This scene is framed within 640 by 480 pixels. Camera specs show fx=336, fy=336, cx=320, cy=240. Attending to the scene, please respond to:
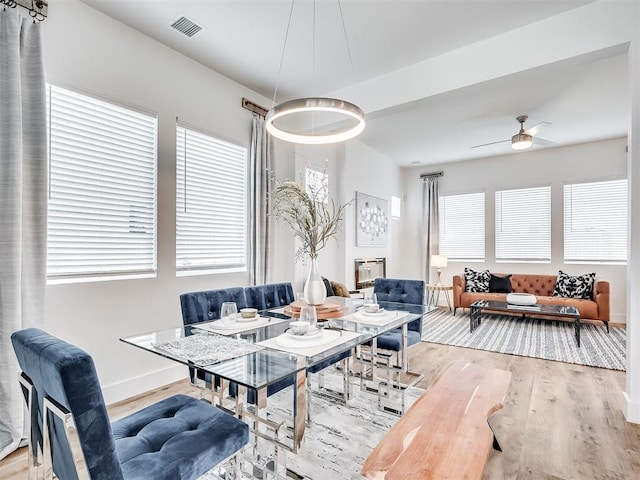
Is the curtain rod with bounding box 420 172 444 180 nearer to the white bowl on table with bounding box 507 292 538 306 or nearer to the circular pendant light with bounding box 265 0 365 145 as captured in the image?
the white bowl on table with bounding box 507 292 538 306

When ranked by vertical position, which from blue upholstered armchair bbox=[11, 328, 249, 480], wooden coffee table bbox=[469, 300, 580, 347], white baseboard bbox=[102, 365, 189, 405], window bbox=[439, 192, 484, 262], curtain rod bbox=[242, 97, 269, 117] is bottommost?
white baseboard bbox=[102, 365, 189, 405]

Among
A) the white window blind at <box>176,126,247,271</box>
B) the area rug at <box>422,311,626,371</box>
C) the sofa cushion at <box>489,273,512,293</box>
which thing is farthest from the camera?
the sofa cushion at <box>489,273,512,293</box>

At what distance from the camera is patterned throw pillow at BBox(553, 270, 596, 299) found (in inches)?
211

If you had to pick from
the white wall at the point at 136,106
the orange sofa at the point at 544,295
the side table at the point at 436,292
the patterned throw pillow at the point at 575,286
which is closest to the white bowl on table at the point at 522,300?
the orange sofa at the point at 544,295

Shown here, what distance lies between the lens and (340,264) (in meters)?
5.41

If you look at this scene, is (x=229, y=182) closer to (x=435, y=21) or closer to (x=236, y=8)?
(x=236, y=8)

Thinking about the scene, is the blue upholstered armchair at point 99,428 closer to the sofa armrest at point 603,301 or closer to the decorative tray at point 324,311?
the decorative tray at point 324,311

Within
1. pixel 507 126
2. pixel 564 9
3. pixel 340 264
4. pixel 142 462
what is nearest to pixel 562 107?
pixel 507 126

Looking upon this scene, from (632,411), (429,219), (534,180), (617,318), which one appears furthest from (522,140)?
(617,318)

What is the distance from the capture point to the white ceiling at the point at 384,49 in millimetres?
2562

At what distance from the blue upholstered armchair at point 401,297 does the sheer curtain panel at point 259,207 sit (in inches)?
53.2

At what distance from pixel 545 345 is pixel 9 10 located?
6055 mm

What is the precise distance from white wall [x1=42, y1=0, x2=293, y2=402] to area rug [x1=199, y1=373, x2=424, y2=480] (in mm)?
1247

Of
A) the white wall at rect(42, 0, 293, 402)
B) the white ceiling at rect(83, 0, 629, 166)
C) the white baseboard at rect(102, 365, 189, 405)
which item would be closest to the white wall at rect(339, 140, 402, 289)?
the white ceiling at rect(83, 0, 629, 166)
